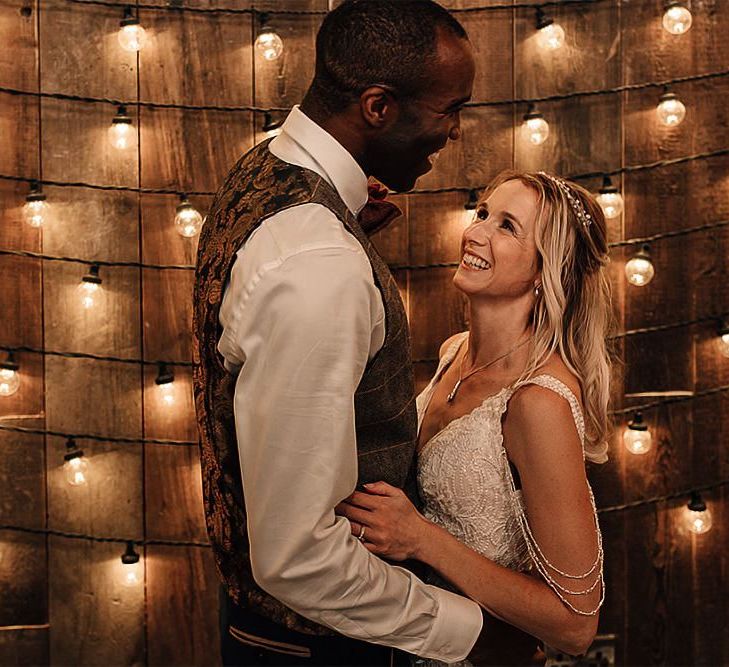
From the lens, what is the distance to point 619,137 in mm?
2996

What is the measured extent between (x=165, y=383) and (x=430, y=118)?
70.4 inches

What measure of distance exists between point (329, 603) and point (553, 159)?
2048 mm

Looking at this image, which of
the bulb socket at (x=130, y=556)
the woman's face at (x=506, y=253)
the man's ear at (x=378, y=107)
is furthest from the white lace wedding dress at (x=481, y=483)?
the bulb socket at (x=130, y=556)

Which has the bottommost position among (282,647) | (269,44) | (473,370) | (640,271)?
(282,647)

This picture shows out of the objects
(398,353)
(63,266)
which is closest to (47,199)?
(63,266)

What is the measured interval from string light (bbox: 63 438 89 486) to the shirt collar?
1.83 metres

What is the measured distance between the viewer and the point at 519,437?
5.75 ft

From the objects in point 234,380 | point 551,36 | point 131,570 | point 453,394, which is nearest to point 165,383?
point 131,570

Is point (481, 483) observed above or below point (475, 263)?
below

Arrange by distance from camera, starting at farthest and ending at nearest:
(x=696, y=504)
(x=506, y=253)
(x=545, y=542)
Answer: (x=696, y=504) → (x=506, y=253) → (x=545, y=542)

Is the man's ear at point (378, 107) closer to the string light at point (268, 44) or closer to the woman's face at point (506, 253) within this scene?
the woman's face at point (506, 253)

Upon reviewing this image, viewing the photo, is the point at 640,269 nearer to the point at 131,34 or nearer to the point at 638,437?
the point at 638,437

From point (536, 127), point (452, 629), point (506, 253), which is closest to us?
point (452, 629)

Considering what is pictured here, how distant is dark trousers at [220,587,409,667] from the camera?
145 centimetres
